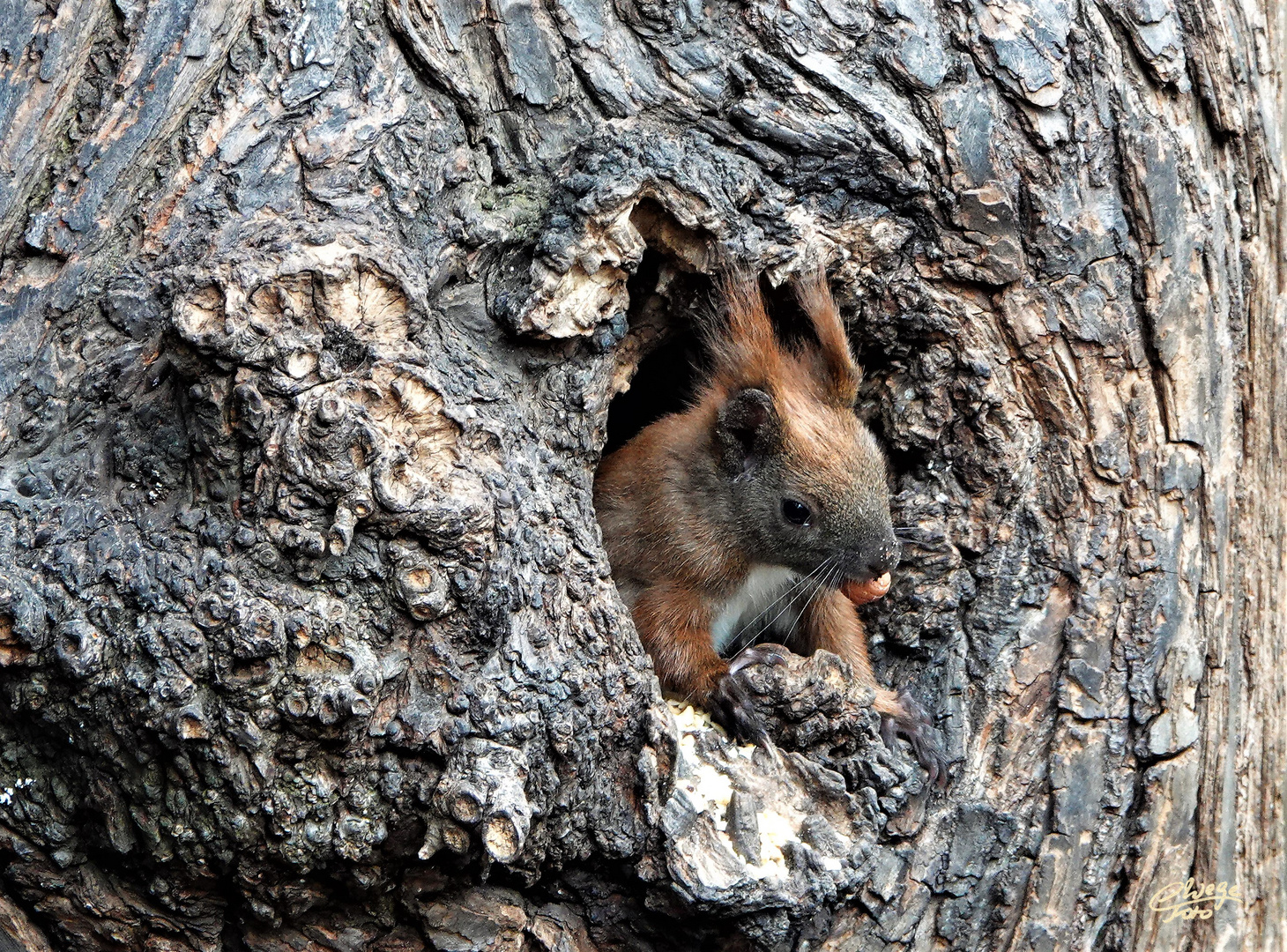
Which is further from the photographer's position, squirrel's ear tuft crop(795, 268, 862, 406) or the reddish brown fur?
the reddish brown fur

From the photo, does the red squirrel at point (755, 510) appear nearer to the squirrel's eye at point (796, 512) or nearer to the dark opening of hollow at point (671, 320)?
the squirrel's eye at point (796, 512)

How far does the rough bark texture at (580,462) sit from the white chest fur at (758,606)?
61 cm

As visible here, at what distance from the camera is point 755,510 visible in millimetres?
4559

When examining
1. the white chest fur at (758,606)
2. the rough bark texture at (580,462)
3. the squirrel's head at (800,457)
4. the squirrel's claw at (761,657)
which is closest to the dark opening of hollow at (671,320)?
the rough bark texture at (580,462)

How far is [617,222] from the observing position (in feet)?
11.5

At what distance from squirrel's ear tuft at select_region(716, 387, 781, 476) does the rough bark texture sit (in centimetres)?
39

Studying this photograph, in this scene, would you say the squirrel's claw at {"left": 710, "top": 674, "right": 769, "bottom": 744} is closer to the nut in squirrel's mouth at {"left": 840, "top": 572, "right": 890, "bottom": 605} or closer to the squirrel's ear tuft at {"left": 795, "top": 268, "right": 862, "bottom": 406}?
the nut in squirrel's mouth at {"left": 840, "top": 572, "right": 890, "bottom": 605}

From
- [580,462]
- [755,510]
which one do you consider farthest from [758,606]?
[580,462]

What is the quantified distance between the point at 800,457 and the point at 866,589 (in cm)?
56

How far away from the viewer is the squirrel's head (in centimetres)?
426

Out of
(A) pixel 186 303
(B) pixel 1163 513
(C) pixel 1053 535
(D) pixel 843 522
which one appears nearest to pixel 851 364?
(D) pixel 843 522

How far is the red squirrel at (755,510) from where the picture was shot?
421 centimetres

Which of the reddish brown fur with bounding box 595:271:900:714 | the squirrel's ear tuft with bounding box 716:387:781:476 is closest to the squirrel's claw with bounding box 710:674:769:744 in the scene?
the reddish brown fur with bounding box 595:271:900:714

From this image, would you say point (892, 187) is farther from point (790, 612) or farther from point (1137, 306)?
point (790, 612)
